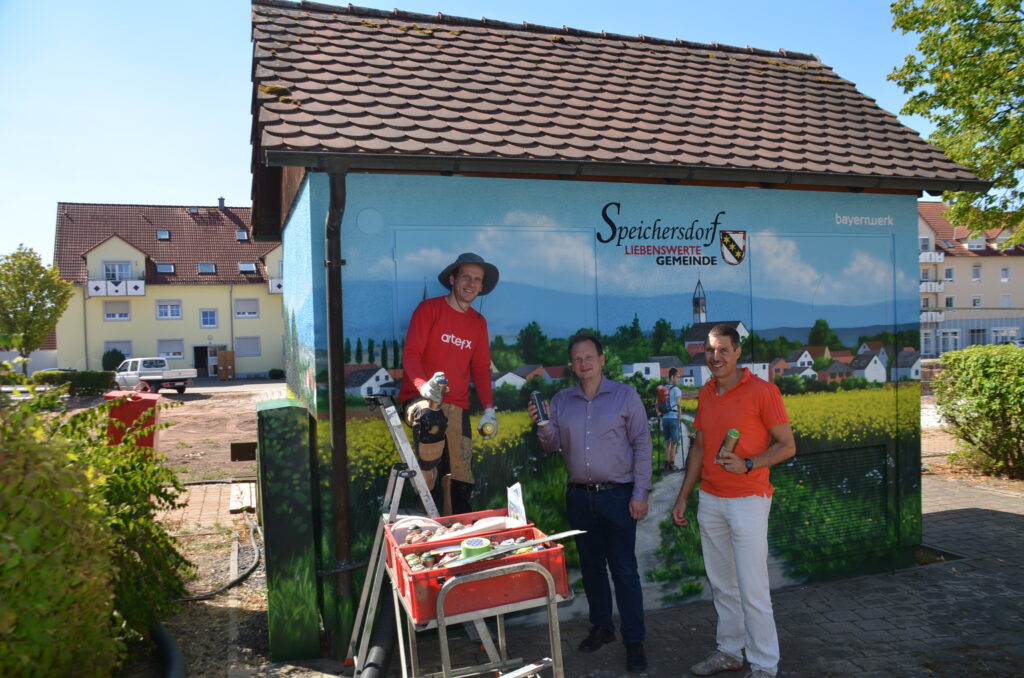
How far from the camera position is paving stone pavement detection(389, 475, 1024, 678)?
5043 mm

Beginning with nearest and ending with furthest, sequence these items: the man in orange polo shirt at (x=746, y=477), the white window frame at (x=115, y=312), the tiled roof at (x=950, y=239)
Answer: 1. the man in orange polo shirt at (x=746, y=477)
2. the white window frame at (x=115, y=312)
3. the tiled roof at (x=950, y=239)

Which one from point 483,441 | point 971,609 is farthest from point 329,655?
point 971,609

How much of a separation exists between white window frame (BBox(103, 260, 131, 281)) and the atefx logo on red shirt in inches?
1825

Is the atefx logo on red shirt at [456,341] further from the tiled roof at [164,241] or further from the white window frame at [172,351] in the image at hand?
the white window frame at [172,351]

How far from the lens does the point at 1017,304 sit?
60625mm

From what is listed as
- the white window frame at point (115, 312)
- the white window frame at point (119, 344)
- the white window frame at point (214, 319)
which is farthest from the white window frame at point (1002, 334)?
the white window frame at point (115, 312)

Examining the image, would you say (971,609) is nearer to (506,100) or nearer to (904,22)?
(506,100)

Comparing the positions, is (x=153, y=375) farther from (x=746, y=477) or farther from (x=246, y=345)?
(x=746, y=477)

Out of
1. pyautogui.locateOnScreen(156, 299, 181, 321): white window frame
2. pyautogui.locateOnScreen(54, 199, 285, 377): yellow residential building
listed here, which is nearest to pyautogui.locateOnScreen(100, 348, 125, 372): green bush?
pyautogui.locateOnScreen(54, 199, 285, 377): yellow residential building

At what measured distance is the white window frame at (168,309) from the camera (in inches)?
1834

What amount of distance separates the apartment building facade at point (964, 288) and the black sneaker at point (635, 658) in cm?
5745

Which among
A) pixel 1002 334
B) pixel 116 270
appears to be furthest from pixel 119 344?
pixel 1002 334

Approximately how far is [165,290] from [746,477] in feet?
157

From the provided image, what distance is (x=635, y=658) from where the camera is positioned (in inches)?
197
